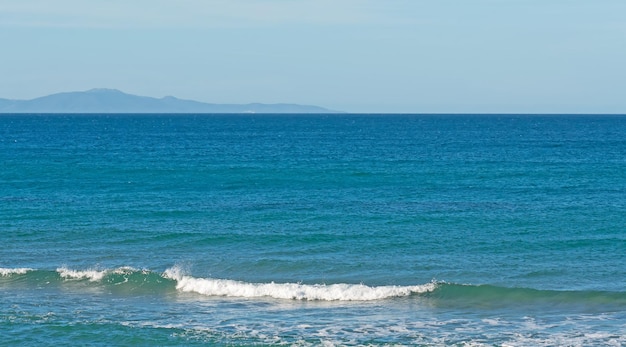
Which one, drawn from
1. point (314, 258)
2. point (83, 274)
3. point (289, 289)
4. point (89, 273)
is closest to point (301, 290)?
point (289, 289)

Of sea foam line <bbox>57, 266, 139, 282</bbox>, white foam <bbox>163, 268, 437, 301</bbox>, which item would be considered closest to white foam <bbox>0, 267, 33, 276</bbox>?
sea foam line <bbox>57, 266, 139, 282</bbox>

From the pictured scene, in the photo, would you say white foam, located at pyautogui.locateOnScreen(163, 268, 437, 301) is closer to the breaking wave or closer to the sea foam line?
the breaking wave

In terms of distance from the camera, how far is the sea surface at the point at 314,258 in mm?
25469

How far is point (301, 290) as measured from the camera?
97.9ft

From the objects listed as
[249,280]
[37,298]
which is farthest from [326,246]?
[37,298]

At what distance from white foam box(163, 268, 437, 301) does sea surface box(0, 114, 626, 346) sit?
64mm

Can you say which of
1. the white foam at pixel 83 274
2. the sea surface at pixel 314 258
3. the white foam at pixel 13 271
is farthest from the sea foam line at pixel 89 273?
the white foam at pixel 13 271

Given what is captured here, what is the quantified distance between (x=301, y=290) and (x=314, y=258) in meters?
5.24

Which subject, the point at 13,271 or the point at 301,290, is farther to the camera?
the point at 13,271

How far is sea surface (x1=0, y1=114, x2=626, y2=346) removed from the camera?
25.5 m

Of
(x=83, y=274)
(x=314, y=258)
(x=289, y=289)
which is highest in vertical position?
(x=314, y=258)

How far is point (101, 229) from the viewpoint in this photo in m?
41.2

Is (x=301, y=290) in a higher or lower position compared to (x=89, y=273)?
higher

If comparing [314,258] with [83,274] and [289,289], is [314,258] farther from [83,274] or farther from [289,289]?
[83,274]
